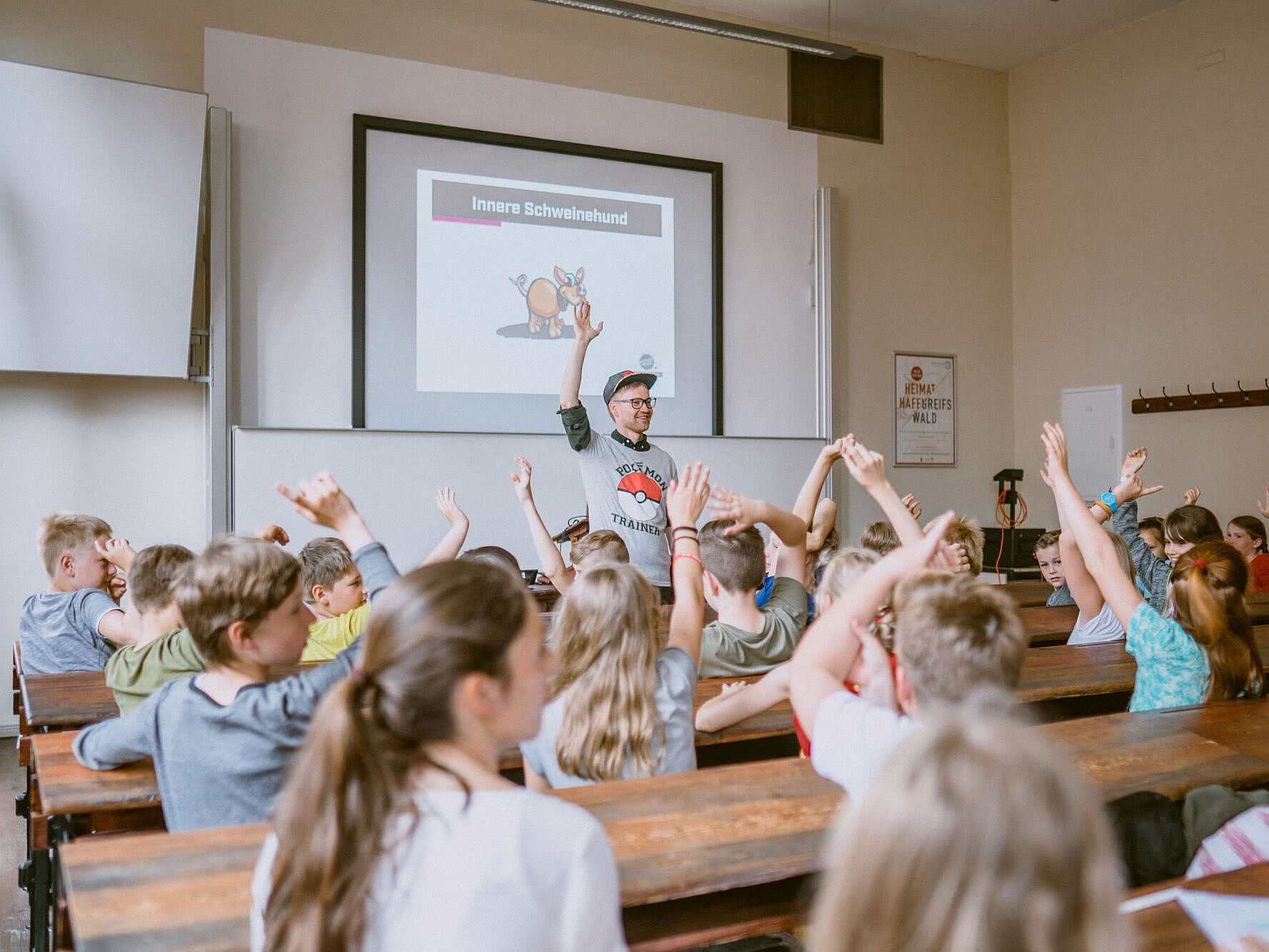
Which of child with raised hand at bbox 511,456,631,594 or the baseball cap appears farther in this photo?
the baseball cap

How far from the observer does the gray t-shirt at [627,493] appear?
380 cm

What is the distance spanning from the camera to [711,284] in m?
5.93

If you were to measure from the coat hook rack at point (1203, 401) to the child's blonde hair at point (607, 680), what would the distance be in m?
5.29

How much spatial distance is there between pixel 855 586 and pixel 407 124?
4.45 metres

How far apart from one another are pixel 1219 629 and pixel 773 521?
1005 mm

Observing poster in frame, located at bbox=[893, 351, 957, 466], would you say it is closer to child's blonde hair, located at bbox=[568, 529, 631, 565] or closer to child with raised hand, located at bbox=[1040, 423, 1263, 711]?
child's blonde hair, located at bbox=[568, 529, 631, 565]

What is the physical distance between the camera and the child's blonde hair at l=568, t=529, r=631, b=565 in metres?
2.99

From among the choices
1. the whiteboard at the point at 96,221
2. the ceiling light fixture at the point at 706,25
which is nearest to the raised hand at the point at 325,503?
the whiteboard at the point at 96,221

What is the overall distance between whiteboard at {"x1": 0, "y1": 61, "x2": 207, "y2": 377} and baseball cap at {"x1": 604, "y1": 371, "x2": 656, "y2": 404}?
79.6 inches

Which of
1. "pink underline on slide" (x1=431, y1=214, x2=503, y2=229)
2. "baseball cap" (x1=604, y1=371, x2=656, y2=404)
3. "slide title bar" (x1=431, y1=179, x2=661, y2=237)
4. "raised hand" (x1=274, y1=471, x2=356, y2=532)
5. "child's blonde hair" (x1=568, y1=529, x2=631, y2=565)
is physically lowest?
"child's blonde hair" (x1=568, y1=529, x2=631, y2=565)

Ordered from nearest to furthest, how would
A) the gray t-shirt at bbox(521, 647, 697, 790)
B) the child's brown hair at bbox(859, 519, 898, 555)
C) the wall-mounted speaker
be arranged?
1. the gray t-shirt at bbox(521, 647, 697, 790)
2. the child's brown hair at bbox(859, 519, 898, 555)
3. the wall-mounted speaker

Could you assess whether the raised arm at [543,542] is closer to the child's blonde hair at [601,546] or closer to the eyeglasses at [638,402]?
the child's blonde hair at [601,546]

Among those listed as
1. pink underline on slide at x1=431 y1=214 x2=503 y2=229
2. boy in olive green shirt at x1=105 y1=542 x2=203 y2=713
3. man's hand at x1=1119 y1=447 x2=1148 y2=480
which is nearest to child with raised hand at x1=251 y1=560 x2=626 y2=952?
boy in olive green shirt at x1=105 y1=542 x2=203 y2=713

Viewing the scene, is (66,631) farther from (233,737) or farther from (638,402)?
(638,402)
